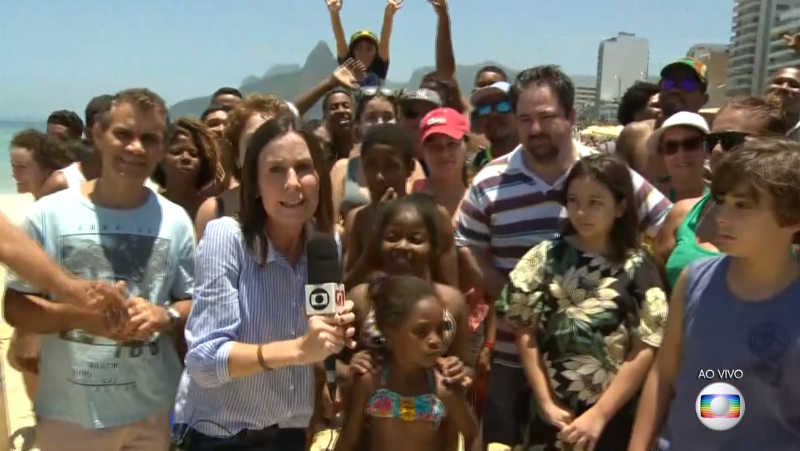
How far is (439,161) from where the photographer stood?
4184 millimetres

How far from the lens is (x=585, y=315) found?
9.66 feet

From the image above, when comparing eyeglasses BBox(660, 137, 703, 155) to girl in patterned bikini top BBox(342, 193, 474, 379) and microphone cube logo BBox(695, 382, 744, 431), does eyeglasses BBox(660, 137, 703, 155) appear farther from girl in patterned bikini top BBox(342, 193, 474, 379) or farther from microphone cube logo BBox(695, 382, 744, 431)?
microphone cube logo BBox(695, 382, 744, 431)

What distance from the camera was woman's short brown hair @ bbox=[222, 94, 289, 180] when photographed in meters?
3.93

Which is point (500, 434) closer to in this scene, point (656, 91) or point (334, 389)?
point (334, 389)

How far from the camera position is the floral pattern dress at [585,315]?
9.59 feet

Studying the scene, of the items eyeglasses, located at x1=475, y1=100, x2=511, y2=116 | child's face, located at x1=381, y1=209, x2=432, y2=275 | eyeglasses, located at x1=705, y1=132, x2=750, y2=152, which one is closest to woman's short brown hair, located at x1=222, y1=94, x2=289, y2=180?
child's face, located at x1=381, y1=209, x2=432, y2=275

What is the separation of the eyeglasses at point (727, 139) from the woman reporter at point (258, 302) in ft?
6.22

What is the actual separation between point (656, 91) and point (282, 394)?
585 cm

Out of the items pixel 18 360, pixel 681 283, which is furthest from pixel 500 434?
pixel 18 360

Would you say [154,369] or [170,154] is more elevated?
[170,154]

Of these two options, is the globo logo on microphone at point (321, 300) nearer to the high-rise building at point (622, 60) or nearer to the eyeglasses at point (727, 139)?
the eyeglasses at point (727, 139)

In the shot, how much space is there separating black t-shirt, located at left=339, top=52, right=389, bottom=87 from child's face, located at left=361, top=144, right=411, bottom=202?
347cm

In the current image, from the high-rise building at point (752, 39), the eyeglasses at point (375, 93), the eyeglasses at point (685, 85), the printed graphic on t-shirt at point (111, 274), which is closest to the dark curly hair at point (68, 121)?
the eyeglasses at point (375, 93)

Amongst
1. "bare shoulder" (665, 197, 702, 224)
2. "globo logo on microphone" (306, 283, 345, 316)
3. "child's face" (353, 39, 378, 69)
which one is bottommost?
"globo logo on microphone" (306, 283, 345, 316)
